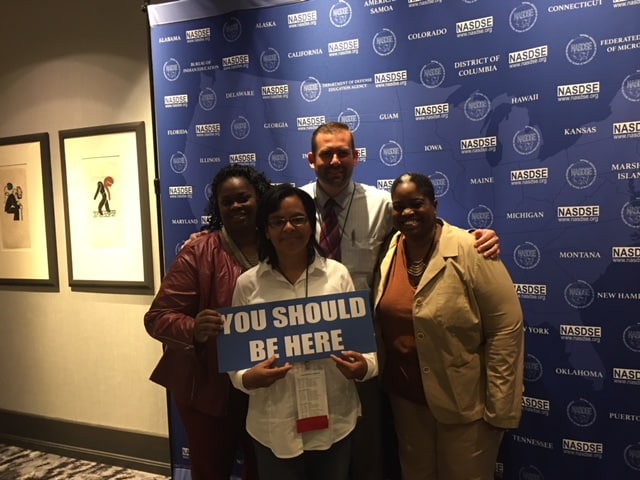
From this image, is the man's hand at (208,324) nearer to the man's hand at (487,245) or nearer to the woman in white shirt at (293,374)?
the woman in white shirt at (293,374)

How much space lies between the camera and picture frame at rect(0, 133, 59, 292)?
3.34m

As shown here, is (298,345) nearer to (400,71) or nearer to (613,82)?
(400,71)

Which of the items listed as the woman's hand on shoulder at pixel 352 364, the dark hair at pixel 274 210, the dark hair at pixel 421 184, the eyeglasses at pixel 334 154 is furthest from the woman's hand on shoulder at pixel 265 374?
the eyeglasses at pixel 334 154

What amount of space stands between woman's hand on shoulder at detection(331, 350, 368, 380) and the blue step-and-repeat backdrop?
1003 mm

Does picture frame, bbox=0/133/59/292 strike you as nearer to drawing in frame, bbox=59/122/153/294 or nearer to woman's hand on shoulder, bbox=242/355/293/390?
drawing in frame, bbox=59/122/153/294

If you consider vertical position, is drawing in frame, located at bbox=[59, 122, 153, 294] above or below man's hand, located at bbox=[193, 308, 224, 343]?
above

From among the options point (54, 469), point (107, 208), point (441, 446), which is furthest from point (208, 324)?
point (54, 469)

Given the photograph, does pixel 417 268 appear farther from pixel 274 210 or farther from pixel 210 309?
pixel 210 309

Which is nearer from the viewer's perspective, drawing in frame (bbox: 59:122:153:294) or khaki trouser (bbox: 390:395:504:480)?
khaki trouser (bbox: 390:395:504:480)

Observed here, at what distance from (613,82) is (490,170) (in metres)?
0.58

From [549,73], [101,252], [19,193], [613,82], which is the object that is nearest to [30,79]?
[19,193]

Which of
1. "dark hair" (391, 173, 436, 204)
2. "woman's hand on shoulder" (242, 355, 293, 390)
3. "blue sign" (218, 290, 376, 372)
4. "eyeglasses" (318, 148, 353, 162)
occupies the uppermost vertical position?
"eyeglasses" (318, 148, 353, 162)

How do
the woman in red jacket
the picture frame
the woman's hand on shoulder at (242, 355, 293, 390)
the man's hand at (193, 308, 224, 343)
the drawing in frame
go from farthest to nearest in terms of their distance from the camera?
the picture frame < the drawing in frame < the woman in red jacket < the man's hand at (193, 308, 224, 343) < the woman's hand on shoulder at (242, 355, 293, 390)

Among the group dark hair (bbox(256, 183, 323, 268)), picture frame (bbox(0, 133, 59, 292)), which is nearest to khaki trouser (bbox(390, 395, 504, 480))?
dark hair (bbox(256, 183, 323, 268))
